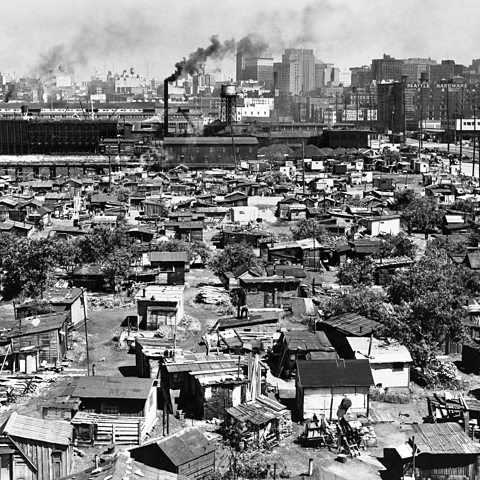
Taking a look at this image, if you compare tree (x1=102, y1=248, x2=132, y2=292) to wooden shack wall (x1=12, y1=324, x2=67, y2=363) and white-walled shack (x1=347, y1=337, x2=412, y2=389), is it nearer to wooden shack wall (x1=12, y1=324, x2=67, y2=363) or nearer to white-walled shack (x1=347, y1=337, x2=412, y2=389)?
wooden shack wall (x1=12, y1=324, x2=67, y2=363)

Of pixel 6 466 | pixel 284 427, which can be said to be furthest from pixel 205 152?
pixel 6 466

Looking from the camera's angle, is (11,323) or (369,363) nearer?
(369,363)

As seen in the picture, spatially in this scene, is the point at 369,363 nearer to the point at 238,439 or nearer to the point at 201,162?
the point at 238,439

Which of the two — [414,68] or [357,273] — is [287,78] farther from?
[357,273]

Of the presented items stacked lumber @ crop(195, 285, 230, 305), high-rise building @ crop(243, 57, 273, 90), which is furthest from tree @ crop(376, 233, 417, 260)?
high-rise building @ crop(243, 57, 273, 90)

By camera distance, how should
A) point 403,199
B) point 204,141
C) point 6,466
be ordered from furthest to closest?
point 204,141 → point 403,199 → point 6,466

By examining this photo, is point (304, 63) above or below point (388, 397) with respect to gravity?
above

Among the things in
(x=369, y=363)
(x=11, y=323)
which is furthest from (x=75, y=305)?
(x=369, y=363)

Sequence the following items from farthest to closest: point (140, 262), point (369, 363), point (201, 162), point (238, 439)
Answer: point (201, 162)
point (140, 262)
point (369, 363)
point (238, 439)
